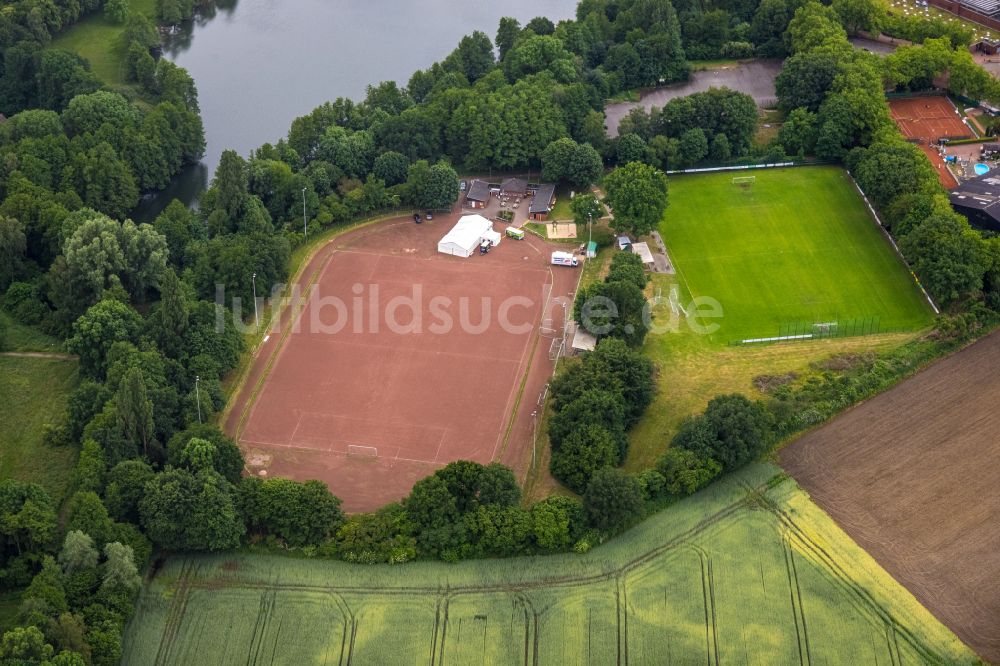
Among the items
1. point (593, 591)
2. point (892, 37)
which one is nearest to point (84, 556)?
point (593, 591)

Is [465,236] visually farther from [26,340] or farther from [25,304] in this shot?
[26,340]

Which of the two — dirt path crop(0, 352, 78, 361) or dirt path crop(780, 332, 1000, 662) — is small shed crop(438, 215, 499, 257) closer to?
dirt path crop(0, 352, 78, 361)

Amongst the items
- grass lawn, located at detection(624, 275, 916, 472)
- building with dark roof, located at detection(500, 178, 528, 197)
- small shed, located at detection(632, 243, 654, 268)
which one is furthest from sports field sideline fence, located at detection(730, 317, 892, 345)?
building with dark roof, located at detection(500, 178, 528, 197)

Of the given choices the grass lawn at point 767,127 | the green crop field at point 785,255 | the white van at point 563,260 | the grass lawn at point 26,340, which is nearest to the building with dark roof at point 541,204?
the white van at point 563,260

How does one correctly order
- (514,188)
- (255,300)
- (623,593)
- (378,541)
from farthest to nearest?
(514,188), (255,300), (378,541), (623,593)

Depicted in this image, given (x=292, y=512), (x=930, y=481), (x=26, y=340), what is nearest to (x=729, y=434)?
(x=930, y=481)

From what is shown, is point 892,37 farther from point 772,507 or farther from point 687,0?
point 772,507

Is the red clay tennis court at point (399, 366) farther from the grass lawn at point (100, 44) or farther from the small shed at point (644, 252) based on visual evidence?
the grass lawn at point (100, 44)

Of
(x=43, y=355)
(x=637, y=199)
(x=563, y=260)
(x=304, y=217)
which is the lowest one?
(x=43, y=355)
